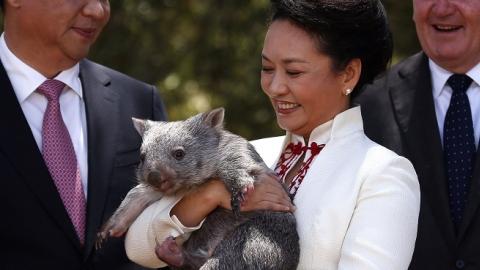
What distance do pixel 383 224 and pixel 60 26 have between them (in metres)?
2.19

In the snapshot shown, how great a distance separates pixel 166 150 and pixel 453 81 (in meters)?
2.06

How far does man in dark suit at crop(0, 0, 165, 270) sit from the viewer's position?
16.3 ft

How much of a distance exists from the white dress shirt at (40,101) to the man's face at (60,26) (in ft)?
0.39

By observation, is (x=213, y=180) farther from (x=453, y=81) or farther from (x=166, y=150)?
(x=453, y=81)

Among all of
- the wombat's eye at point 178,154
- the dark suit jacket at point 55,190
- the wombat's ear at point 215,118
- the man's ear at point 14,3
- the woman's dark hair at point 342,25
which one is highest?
the woman's dark hair at point 342,25

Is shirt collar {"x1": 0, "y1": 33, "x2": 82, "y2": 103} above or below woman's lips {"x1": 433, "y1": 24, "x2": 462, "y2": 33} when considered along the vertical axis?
below

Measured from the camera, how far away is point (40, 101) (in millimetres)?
5305

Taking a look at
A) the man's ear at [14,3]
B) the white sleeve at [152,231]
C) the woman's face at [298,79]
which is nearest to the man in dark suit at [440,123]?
the woman's face at [298,79]

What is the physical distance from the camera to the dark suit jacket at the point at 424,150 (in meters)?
5.41

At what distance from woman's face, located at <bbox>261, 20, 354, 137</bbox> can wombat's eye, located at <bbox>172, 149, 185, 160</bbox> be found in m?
0.45

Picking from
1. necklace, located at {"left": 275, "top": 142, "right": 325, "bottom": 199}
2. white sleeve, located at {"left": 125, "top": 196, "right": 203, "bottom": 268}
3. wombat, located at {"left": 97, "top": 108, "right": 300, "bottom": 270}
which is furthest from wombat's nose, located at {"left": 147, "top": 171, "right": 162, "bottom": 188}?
necklace, located at {"left": 275, "top": 142, "right": 325, "bottom": 199}

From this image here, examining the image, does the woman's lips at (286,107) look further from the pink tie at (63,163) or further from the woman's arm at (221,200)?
the pink tie at (63,163)

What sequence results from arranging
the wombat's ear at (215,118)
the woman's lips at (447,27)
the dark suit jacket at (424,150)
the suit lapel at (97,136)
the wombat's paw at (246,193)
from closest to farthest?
the wombat's paw at (246,193), the wombat's ear at (215,118), the suit lapel at (97,136), the dark suit jacket at (424,150), the woman's lips at (447,27)

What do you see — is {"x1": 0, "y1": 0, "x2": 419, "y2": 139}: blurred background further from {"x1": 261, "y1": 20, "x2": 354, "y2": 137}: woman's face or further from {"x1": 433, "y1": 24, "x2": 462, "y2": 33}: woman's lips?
{"x1": 261, "y1": 20, "x2": 354, "y2": 137}: woman's face
